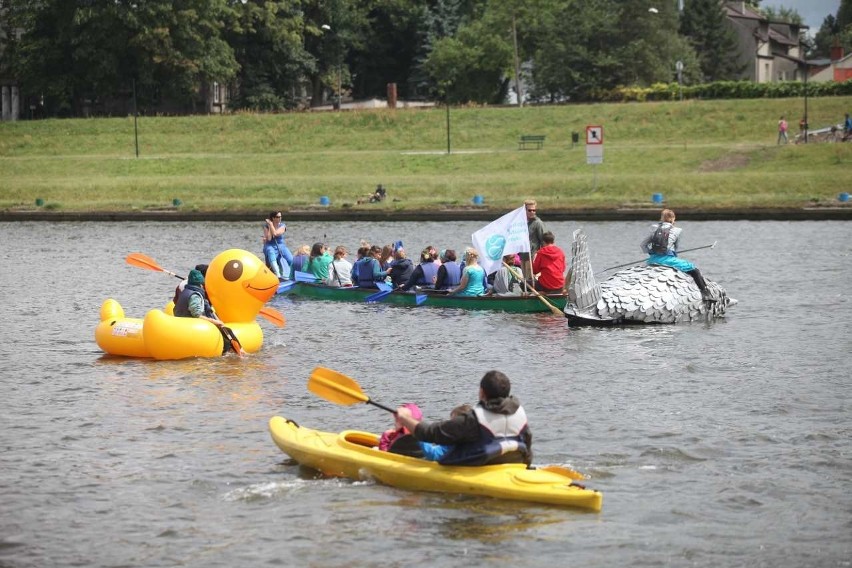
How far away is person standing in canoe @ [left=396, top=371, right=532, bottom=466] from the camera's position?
521 inches

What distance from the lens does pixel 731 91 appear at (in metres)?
79.2

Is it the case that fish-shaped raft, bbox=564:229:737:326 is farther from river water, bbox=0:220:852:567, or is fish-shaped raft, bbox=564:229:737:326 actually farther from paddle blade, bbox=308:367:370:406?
paddle blade, bbox=308:367:370:406

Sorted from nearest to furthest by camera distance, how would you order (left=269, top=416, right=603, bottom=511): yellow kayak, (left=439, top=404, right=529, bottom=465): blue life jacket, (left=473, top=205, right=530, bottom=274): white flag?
(left=269, top=416, right=603, bottom=511): yellow kayak
(left=439, top=404, right=529, bottom=465): blue life jacket
(left=473, top=205, right=530, bottom=274): white flag

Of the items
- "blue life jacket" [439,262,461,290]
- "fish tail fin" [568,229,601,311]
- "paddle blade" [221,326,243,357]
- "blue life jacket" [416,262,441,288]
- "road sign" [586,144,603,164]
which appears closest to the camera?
"paddle blade" [221,326,243,357]

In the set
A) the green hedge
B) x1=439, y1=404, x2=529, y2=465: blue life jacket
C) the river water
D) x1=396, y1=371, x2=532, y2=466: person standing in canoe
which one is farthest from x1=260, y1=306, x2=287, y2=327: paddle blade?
the green hedge

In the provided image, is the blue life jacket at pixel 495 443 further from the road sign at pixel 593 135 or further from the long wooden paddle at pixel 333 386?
the road sign at pixel 593 135

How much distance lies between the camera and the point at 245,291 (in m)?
21.7

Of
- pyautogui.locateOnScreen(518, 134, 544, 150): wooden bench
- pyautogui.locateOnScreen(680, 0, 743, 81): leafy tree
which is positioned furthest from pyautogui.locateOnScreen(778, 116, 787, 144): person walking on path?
pyautogui.locateOnScreen(680, 0, 743, 81): leafy tree

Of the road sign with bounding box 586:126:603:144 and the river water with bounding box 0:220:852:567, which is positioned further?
the road sign with bounding box 586:126:603:144

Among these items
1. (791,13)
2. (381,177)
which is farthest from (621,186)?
(791,13)

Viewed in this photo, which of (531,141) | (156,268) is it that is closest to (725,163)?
(531,141)

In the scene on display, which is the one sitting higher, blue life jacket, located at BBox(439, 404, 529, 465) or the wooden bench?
the wooden bench

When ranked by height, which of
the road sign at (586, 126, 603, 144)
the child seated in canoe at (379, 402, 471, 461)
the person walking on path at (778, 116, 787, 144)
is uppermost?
the person walking on path at (778, 116, 787, 144)

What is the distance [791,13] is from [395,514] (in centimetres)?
18570
